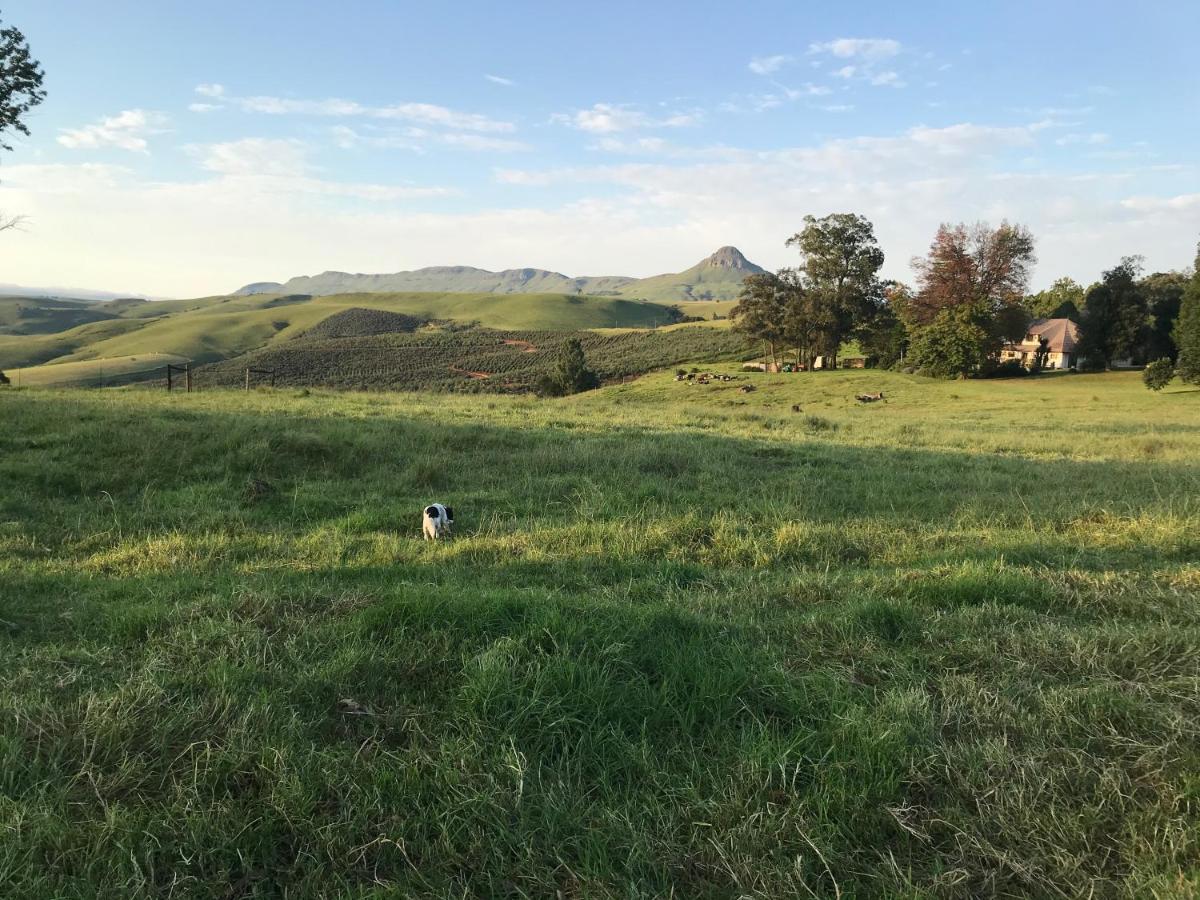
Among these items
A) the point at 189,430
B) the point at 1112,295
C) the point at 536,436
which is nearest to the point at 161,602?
the point at 189,430

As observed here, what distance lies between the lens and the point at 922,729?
125 inches

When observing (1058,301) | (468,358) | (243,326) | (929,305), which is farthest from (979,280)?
(243,326)

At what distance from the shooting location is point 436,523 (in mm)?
7461

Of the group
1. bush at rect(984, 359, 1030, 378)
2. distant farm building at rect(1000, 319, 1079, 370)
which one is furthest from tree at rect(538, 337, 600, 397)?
distant farm building at rect(1000, 319, 1079, 370)

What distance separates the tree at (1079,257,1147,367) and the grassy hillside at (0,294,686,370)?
331 feet

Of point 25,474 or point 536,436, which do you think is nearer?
point 25,474

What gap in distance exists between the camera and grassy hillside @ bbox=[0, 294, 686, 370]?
12412cm

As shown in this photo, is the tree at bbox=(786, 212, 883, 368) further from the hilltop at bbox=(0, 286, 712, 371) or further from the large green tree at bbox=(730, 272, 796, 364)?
the hilltop at bbox=(0, 286, 712, 371)

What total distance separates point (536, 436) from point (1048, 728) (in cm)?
1279

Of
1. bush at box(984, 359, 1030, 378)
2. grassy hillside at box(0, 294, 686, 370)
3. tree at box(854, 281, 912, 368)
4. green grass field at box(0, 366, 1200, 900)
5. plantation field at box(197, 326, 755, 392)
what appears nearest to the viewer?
green grass field at box(0, 366, 1200, 900)

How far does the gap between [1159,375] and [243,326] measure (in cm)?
16311

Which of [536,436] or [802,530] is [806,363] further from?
[802,530]

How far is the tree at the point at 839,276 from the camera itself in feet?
193

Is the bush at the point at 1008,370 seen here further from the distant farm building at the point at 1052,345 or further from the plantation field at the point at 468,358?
the plantation field at the point at 468,358
